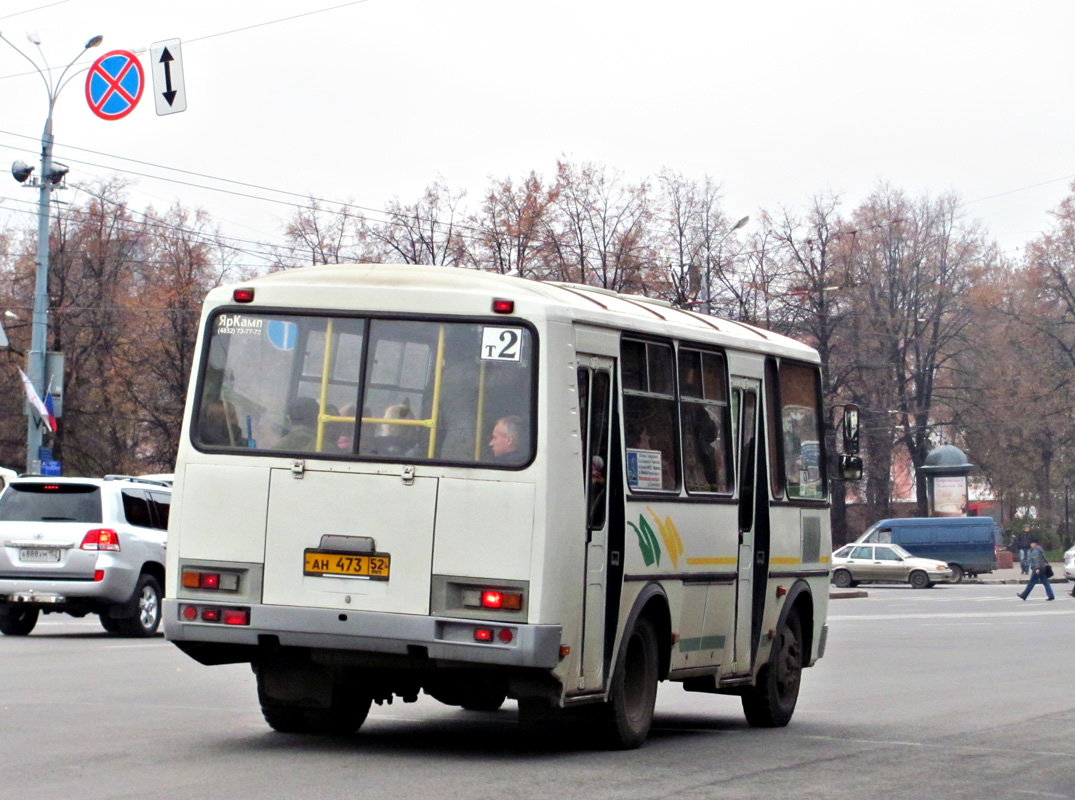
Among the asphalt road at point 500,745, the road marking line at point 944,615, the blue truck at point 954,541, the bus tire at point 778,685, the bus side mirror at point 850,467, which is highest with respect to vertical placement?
the blue truck at point 954,541

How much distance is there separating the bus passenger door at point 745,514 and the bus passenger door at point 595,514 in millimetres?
2006

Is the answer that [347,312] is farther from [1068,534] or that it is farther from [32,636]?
[1068,534]

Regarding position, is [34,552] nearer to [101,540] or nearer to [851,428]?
[101,540]

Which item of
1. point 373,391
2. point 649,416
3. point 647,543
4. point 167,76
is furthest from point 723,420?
point 167,76

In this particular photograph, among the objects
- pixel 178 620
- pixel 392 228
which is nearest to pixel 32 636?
pixel 178 620

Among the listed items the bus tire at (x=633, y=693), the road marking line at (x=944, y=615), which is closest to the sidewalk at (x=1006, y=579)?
the road marking line at (x=944, y=615)

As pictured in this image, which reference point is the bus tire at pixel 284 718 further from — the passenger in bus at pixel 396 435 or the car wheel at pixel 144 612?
the car wheel at pixel 144 612

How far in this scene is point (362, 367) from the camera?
31.7ft

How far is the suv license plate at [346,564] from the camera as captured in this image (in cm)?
931

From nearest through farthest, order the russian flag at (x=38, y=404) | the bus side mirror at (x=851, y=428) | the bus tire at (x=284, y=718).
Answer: the bus tire at (x=284, y=718)
the bus side mirror at (x=851, y=428)
the russian flag at (x=38, y=404)

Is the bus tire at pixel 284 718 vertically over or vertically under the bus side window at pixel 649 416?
under

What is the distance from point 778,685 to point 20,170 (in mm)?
24846

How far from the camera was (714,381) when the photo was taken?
11.6 meters

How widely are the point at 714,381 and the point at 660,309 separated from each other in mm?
598
